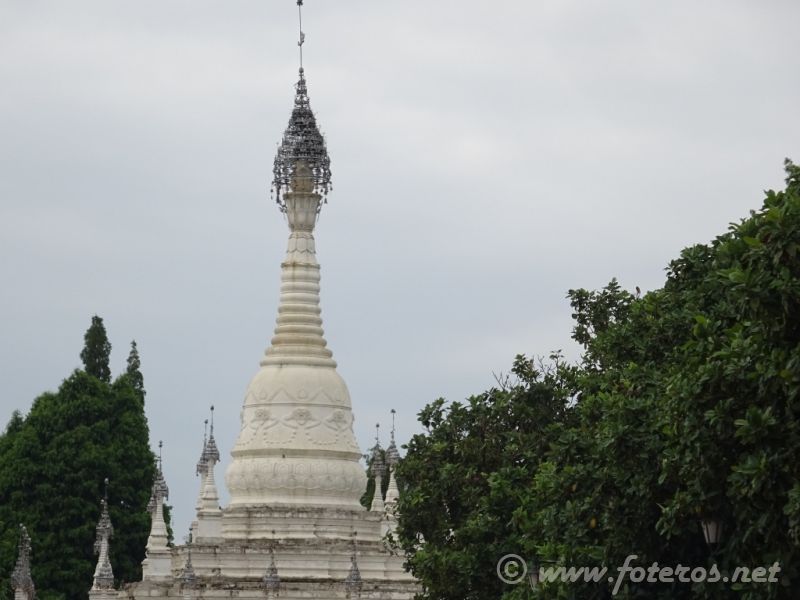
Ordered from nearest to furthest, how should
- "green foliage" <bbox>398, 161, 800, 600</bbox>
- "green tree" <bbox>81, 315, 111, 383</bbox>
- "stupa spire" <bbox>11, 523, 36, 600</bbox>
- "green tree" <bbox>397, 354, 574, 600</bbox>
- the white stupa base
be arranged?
"green foliage" <bbox>398, 161, 800, 600</bbox>, "green tree" <bbox>397, 354, 574, 600</bbox>, "stupa spire" <bbox>11, 523, 36, 600</bbox>, the white stupa base, "green tree" <bbox>81, 315, 111, 383</bbox>

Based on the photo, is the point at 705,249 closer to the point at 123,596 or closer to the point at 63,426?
the point at 123,596

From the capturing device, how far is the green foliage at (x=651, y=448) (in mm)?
29484

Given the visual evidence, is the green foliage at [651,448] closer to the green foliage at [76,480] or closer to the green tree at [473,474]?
the green tree at [473,474]

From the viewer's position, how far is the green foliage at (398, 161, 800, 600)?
29484mm

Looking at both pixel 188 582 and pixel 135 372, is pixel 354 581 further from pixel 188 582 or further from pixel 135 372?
pixel 135 372

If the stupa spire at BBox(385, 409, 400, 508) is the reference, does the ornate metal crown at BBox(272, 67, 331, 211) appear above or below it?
above

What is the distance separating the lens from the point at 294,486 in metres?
72.8

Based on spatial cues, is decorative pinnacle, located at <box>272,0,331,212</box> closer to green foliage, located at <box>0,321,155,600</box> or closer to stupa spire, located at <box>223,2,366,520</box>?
stupa spire, located at <box>223,2,366,520</box>

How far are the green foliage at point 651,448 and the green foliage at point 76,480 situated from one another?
39004 millimetres

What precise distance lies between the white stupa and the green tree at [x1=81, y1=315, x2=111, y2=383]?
23393 millimetres

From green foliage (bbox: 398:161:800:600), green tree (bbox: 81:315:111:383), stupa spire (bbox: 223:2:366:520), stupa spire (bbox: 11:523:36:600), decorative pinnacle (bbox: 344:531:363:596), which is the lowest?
green foliage (bbox: 398:161:800:600)

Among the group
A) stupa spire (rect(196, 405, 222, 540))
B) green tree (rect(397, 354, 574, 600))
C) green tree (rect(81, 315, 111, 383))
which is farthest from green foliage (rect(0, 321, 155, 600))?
green tree (rect(397, 354, 574, 600))

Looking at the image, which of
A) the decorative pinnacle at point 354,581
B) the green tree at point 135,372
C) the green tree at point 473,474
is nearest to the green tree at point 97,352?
the green tree at point 135,372

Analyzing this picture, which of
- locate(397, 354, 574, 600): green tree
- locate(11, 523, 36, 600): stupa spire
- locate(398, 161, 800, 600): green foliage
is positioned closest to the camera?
locate(398, 161, 800, 600): green foliage
